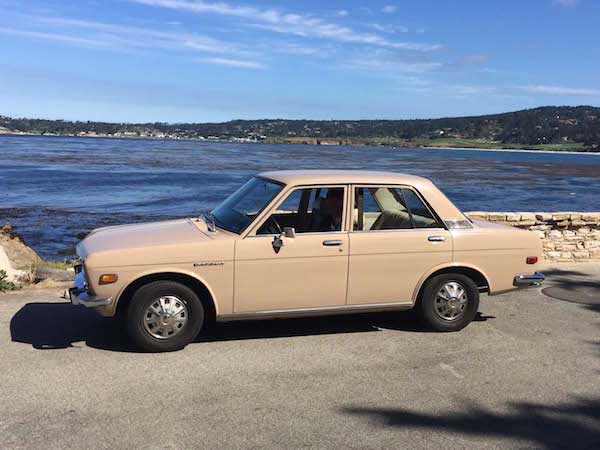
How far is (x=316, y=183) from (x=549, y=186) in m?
52.3

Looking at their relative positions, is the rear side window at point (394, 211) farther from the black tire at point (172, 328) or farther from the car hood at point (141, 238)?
the black tire at point (172, 328)

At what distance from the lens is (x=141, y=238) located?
18.1 ft

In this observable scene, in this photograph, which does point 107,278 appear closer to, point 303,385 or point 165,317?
point 165,317

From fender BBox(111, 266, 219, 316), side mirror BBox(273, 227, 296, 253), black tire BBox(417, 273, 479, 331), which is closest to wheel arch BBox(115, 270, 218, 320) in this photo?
fender BBox(111, 266, 219, 316)

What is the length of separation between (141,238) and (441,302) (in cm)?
303

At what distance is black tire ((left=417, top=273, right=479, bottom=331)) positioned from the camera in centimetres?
605

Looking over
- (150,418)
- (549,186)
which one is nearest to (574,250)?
(150,418)

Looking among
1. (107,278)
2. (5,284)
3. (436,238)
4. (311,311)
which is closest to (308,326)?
(311,311)

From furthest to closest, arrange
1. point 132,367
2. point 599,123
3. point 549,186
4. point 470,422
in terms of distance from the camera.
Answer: point 599,123 < point 549,186 < point 132,367 < point 470,422

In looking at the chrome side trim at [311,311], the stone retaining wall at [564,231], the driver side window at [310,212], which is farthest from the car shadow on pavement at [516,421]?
the stone retaining wall at [564,231]

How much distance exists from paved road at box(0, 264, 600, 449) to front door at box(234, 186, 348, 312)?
18.1 inches

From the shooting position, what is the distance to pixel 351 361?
5320mm

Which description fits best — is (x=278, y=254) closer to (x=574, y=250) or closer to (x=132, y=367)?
(x=132, y=367)

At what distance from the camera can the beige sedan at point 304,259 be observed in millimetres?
5262
